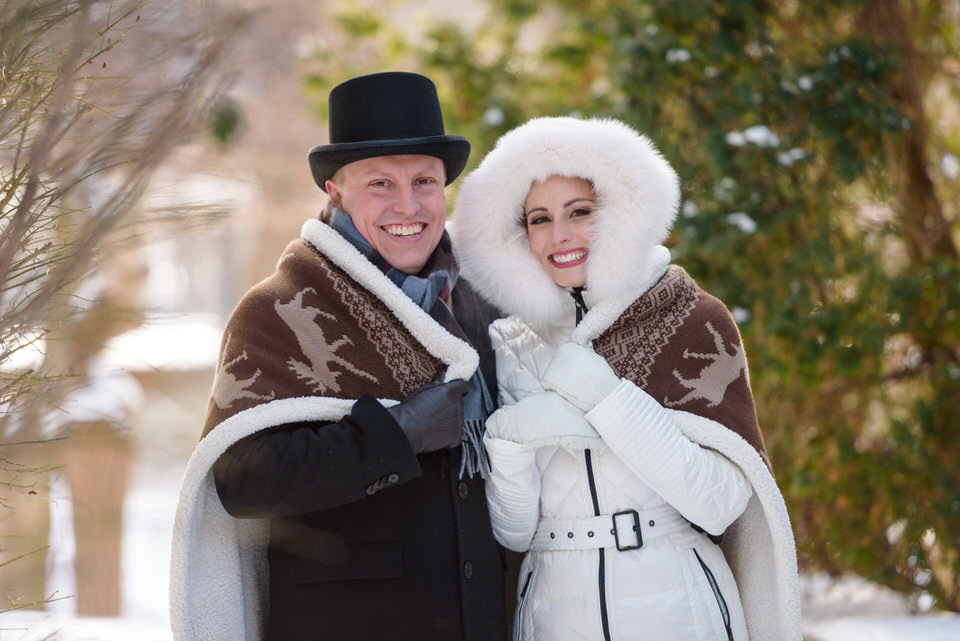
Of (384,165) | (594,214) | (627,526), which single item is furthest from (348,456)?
(594,214)

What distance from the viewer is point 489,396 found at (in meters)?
2.37

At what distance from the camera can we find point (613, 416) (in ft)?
6.79

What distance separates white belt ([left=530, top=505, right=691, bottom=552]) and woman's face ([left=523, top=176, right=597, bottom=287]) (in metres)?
0.60

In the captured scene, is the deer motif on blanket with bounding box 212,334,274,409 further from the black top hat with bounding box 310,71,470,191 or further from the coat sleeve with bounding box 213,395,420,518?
the black top hat with bounding box 310,71,470,191

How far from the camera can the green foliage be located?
14.3 ft

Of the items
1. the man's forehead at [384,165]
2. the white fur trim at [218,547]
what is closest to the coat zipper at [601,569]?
the white fur trim at [218,547]

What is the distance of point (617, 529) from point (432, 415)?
1.67 ft

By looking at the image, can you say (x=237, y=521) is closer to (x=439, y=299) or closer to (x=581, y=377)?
(x=439, y=299)

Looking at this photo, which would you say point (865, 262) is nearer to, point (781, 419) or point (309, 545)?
point (781, 419)

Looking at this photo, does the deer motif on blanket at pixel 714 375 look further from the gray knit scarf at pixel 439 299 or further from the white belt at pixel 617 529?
the gray knit scarf at pixel 439 299

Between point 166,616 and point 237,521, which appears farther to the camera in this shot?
point 166,616

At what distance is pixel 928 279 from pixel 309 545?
11.6 ft

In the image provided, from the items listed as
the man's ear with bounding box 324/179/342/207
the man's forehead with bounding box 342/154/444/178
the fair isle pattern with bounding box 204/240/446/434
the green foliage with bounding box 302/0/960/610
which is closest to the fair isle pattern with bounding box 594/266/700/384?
the fair isle pattern with bounding box 204/240/446/434

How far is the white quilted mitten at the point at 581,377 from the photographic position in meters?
2.11
